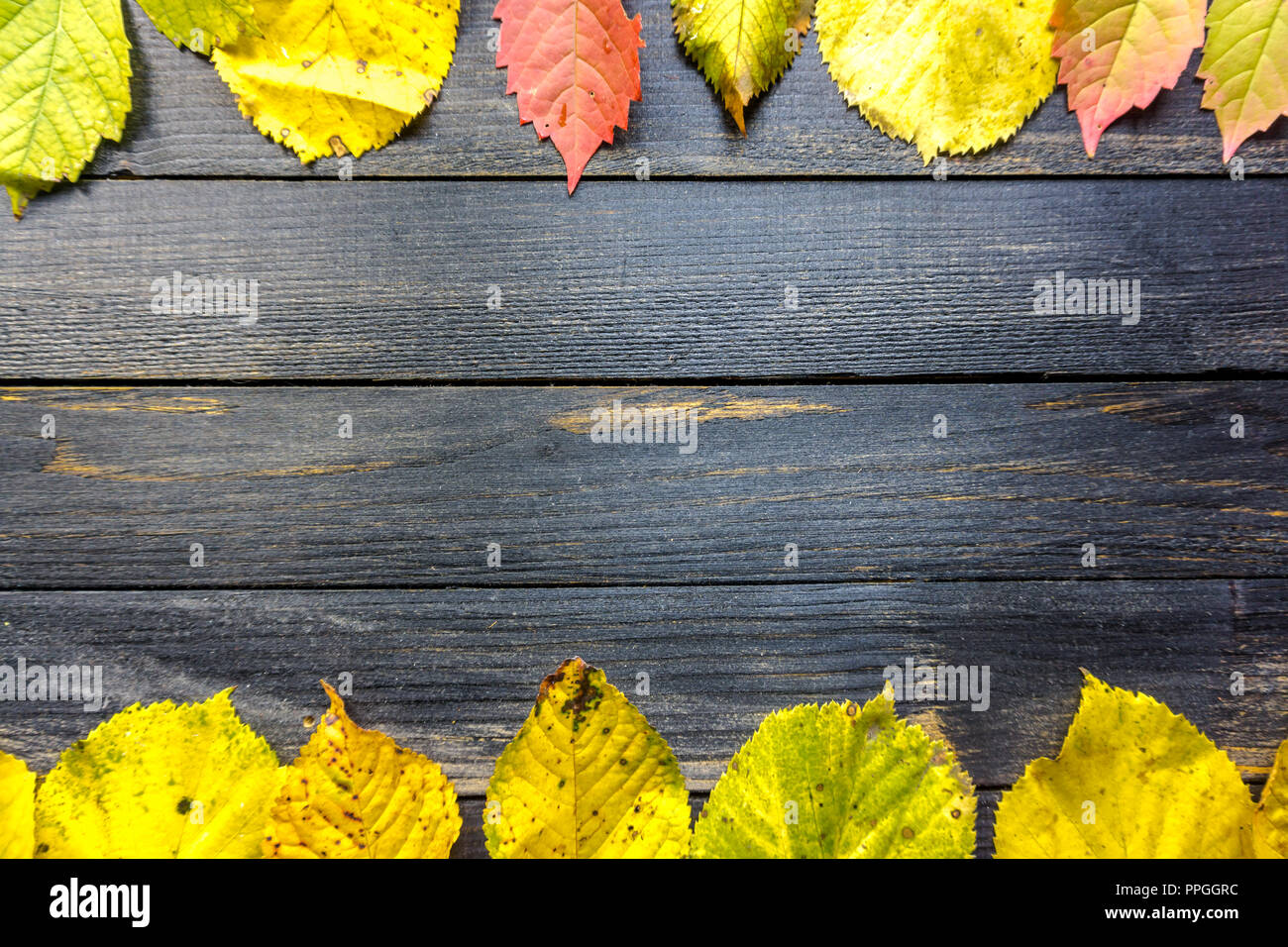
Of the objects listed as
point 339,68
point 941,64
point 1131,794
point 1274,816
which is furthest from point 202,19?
point 1274,816

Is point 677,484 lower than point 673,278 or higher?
lower

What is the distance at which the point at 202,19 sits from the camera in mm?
600

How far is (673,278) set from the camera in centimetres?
64

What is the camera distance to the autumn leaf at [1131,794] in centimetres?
58

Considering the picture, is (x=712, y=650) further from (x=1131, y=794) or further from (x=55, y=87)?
(x=55, y=87)

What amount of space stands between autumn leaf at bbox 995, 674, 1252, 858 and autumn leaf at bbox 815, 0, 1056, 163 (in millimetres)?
558

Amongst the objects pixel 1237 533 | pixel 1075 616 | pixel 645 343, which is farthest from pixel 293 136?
pixel 1237 533

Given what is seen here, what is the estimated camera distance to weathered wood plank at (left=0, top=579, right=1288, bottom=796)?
0.63 metres
